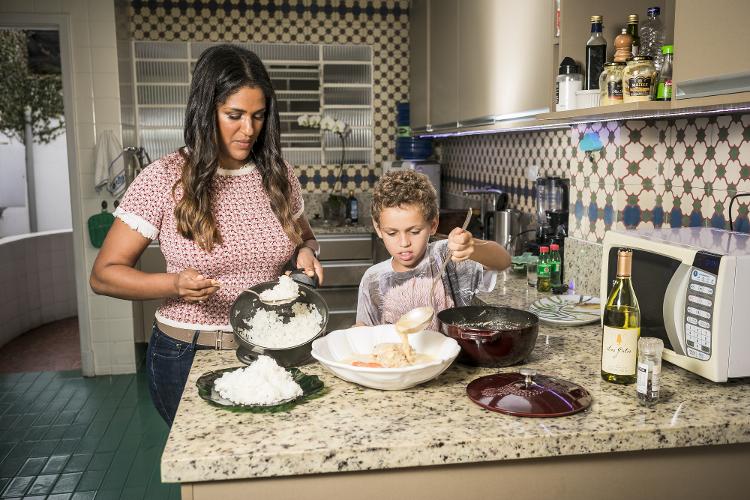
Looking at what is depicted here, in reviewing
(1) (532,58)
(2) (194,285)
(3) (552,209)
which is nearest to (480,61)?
(1) (532,58)

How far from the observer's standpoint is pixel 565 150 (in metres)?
3.18

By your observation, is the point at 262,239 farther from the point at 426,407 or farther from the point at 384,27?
the point at 384,27

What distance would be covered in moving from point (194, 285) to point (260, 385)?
384 mm

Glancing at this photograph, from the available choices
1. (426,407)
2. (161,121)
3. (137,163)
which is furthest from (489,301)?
(161,121)

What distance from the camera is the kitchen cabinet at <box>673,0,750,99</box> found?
1412 mm

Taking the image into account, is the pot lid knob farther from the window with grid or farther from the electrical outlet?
the window with grid

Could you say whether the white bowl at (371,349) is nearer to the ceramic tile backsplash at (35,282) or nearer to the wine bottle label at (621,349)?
the wine bottle label at (621,349)

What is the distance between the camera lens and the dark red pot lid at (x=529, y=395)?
1.35m

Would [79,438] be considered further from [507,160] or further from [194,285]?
[507,160]

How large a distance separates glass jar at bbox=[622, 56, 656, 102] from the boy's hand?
57cm

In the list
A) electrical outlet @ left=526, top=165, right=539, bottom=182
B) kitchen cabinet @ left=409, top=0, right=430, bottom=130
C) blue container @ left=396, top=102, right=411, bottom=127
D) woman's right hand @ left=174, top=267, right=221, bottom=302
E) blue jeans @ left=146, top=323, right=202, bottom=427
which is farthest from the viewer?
blue container @ left=396, top=102, right=411, bottom=127

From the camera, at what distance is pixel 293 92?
5.26m

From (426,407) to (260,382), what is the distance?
0.33 m

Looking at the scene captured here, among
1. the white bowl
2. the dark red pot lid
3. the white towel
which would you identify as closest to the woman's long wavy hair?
the white bowl
